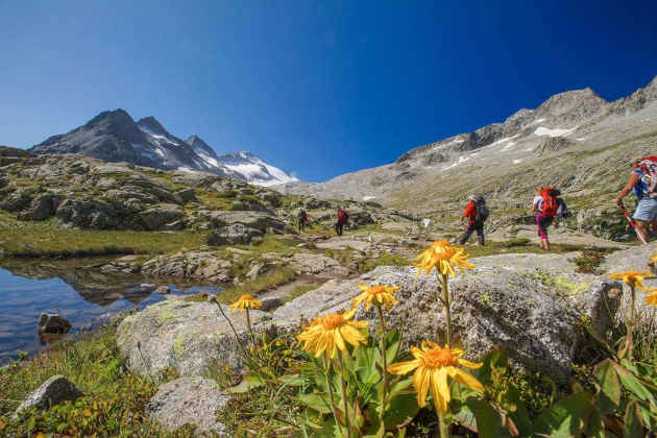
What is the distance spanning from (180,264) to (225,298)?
11.4 metres

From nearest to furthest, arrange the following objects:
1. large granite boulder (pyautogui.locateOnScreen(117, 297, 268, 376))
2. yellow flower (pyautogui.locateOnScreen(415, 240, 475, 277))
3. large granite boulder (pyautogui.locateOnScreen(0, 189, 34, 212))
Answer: yellow flower (pyautogui.locateOnScreen(415, 240, 475, 277)), large granite boulder (pyautogui.locateOnScreen(117, 297, 268, 376)), large granite boulder (pyautogui.locateOnScreen(0, 189, 34, 212))

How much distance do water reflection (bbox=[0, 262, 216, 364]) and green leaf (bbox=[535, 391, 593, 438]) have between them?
13.6 m

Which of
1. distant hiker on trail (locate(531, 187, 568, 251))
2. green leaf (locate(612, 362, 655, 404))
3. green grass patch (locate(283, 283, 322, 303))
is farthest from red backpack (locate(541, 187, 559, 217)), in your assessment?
green leaf (locate(612, 362, 655, 404))

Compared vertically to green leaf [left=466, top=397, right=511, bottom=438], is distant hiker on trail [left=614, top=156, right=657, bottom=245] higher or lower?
higher

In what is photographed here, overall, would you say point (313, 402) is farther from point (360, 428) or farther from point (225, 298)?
point (225, 298)

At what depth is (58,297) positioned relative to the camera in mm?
15648

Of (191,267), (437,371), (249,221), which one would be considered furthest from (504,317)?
(249,221)

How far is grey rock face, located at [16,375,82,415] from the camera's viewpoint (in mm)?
4375

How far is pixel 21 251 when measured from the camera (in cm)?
2512

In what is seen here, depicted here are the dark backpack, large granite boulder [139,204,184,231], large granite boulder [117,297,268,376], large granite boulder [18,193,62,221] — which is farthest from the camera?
large granite boulder [18,193,62,221]

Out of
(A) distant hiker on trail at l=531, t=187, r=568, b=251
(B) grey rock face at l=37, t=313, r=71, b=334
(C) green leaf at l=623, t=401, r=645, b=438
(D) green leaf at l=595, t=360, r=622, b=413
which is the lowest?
(B) grey rock face at l=37, t=313, r=71, b=334

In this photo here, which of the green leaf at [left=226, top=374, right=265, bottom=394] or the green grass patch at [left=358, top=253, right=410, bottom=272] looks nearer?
the green leaf at [left=226, top=374, right=265, bottom=394]

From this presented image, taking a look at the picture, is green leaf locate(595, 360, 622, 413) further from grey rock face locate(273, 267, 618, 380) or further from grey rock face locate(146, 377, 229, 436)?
grey rock face locate(146, 377, 229, 436)

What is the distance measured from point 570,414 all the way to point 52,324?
15362mm
